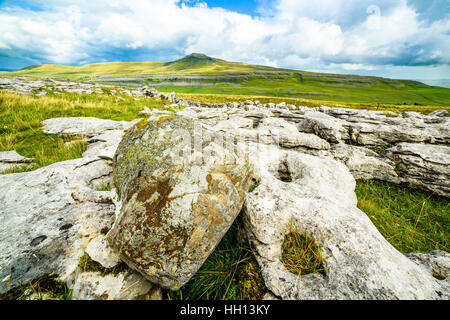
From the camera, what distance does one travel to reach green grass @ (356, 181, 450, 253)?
4.62 metres

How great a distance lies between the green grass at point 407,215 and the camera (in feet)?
15.2

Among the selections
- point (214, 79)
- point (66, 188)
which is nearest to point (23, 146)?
point (66, 188)

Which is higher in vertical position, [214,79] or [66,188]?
[214,79]

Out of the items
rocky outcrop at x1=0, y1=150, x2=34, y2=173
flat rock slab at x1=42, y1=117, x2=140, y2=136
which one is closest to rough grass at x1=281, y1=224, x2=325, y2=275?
rocky outcrop at x1=0, y1=150, x2=34, y2=173

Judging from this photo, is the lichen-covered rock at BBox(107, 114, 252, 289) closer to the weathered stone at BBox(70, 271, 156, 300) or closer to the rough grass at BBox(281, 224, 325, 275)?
the weathered stone at BBox(70, 271, 156, 300)

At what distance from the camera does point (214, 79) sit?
177m

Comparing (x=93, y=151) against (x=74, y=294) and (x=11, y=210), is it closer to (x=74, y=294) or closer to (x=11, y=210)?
(x=11, y=210)

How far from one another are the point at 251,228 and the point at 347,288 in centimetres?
174

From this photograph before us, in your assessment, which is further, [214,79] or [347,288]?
[214,79]

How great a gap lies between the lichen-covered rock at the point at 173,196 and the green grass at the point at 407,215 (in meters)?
4.81

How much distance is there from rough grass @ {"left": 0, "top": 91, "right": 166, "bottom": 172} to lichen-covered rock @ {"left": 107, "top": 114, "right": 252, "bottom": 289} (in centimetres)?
650

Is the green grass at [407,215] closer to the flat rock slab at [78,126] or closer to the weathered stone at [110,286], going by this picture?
the weathered stone at [110,286]

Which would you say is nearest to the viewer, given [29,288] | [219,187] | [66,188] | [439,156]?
[29,288]
